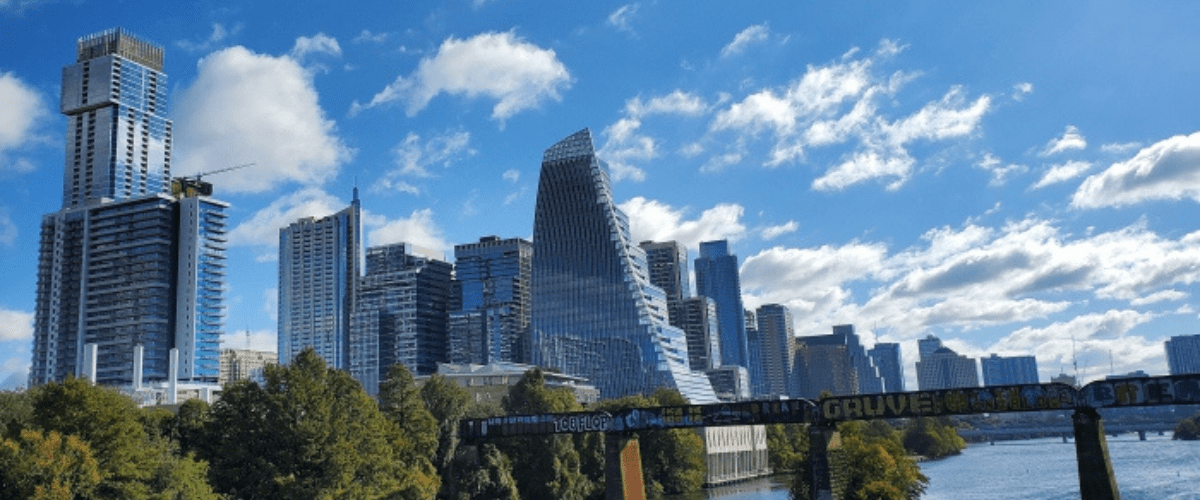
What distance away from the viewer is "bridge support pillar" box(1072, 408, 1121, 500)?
67.6 metres

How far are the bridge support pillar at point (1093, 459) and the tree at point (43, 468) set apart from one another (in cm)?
6387

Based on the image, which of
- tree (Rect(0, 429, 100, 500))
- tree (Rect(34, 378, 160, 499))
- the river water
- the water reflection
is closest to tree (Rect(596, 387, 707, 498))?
the water reflection

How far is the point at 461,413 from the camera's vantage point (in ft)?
354

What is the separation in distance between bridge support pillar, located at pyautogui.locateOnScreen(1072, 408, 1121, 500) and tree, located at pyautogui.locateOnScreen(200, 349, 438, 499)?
53.4 meters

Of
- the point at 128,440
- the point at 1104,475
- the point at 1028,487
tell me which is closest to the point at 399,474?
the point at 128,440

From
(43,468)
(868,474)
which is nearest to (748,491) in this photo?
(868,474)

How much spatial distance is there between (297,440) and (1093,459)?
191 ft

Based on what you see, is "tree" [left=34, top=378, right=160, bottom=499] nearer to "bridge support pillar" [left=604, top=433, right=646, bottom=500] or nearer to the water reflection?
"bridge support pillar" [left=604, top=433, right=646, bottom=500]

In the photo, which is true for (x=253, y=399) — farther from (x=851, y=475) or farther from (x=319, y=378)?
(x=851, y=475)

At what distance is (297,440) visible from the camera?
7881cm

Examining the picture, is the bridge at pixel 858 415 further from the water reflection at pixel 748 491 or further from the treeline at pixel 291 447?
the water reflection at pixel 748 491

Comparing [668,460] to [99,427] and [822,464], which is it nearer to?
[822,464]

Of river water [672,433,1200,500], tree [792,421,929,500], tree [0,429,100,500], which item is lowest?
river water [672,433,1200,500]

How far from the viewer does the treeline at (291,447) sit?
208 ft
